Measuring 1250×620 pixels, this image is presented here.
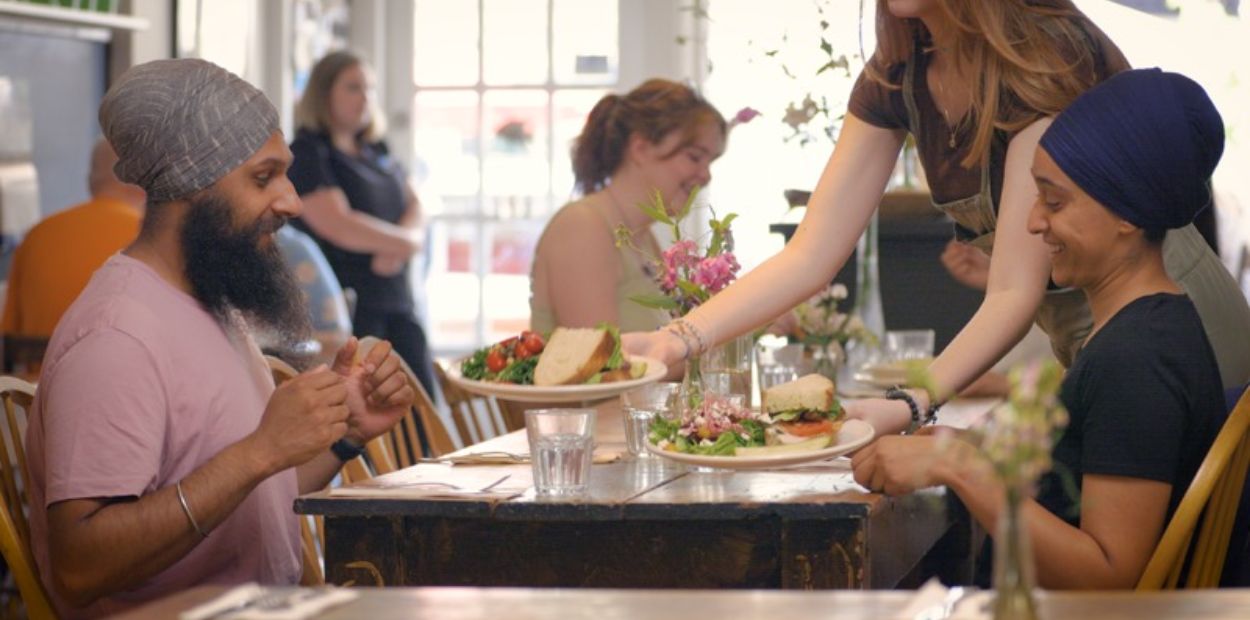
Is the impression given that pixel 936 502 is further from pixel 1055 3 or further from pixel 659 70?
pixel 659 70

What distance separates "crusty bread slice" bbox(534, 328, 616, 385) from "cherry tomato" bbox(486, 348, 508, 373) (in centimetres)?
5

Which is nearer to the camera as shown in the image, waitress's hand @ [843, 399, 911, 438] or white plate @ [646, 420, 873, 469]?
white plate @ [646, 420, 873, 469]

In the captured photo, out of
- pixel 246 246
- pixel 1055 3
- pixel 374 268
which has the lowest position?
pixel 374 268

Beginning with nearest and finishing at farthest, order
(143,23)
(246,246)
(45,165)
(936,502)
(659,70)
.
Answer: (246,246) → (936,502) → (45,165) → (143,23) → (659,70)

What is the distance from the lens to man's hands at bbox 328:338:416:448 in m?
2.42

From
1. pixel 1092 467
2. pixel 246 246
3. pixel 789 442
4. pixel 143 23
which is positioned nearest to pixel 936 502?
pixel 789 442

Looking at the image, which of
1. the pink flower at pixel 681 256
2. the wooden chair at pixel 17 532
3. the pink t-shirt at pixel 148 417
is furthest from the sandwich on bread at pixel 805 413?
the wooden chair at pixel 17 532

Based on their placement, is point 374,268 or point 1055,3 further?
point 374,268

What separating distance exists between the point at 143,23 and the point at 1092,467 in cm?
479

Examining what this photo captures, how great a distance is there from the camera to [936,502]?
8.77ft

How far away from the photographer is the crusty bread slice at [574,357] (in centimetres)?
219

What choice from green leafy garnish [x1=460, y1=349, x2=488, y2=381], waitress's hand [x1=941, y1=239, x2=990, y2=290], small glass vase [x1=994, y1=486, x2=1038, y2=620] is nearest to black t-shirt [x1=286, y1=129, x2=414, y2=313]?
waitress's hand [x1=941, y1=239, x2=990, y2=290]

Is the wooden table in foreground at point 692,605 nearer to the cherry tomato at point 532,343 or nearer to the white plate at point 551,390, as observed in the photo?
the white plate at point 551,390

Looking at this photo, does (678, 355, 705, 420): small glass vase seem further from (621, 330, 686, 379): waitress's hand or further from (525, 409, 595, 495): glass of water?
(525, 409, 595, 495): glass of water
